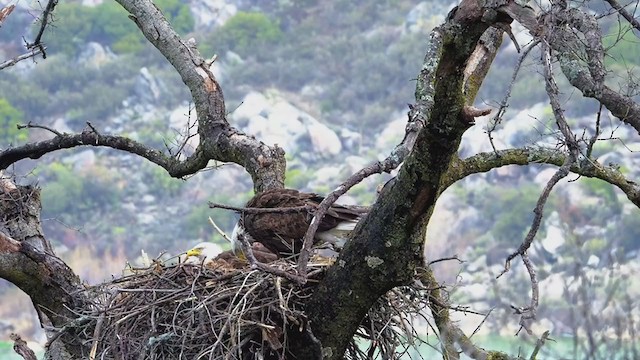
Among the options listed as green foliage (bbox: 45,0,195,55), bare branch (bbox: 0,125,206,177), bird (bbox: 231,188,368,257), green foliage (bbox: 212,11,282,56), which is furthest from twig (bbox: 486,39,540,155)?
green foliage (bbox: 212,11,282,56)

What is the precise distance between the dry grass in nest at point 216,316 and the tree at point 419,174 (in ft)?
0.42

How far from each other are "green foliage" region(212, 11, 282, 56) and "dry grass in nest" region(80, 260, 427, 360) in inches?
1904

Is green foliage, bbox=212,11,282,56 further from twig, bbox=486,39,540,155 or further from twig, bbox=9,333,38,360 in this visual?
twig, bbox=486,39,540,155

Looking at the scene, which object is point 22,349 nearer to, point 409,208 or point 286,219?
point 286,219

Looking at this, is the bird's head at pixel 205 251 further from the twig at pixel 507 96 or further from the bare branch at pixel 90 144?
the twig at pixel 507 96

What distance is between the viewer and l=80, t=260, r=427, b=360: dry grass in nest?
4297mm

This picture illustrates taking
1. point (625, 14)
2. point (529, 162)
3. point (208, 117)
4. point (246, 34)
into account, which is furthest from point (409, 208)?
point (246, 34)

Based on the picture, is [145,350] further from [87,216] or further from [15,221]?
[87,216]

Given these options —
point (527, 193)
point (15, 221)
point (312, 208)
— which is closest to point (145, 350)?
point (312, 208)

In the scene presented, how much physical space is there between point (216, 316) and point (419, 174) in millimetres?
1033

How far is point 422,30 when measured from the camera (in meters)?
50.8

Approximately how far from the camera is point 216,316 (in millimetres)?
4324

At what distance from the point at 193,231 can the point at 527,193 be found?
10.5 meters

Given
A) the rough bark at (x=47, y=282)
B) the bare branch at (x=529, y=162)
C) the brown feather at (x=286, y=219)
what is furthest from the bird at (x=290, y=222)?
the rough bark at (x=47, y=282)
